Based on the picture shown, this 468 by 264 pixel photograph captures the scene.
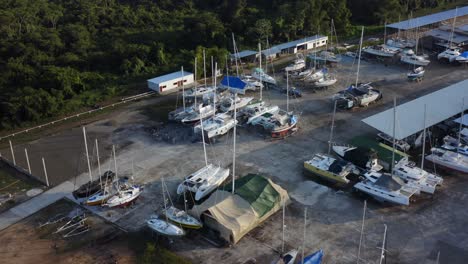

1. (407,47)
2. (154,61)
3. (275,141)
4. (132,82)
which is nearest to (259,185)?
(275,141)

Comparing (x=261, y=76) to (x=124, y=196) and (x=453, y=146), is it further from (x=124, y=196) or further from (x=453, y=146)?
(x=124, y=196)

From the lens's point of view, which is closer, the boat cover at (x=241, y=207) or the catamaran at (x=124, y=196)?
the boat cover at (x=241, y=207)

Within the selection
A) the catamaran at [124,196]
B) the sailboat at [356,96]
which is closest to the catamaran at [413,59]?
the sailboat at [356,96]

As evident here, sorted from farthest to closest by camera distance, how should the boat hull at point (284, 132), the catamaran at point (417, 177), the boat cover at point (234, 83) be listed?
the boat cover at point (234, 83) < the boat hull at point (284, 132) < the catamaran at point (417, 177)

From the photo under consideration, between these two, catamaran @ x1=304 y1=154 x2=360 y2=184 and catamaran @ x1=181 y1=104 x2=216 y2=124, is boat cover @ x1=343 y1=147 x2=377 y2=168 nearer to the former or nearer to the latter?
catamaran @ x1=304 y1=154 x2=360 y2=184

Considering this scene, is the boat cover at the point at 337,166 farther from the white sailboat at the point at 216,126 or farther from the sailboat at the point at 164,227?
the sailboat at the point at 164,227

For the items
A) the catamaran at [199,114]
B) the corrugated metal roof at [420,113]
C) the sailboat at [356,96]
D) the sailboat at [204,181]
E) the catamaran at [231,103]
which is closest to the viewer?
the sailboat at [204,181]

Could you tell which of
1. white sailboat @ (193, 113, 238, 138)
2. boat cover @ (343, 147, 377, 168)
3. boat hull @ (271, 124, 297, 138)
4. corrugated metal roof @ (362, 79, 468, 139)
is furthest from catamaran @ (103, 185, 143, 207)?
corrugated metal roof @ (362, 79, 468, 139)
